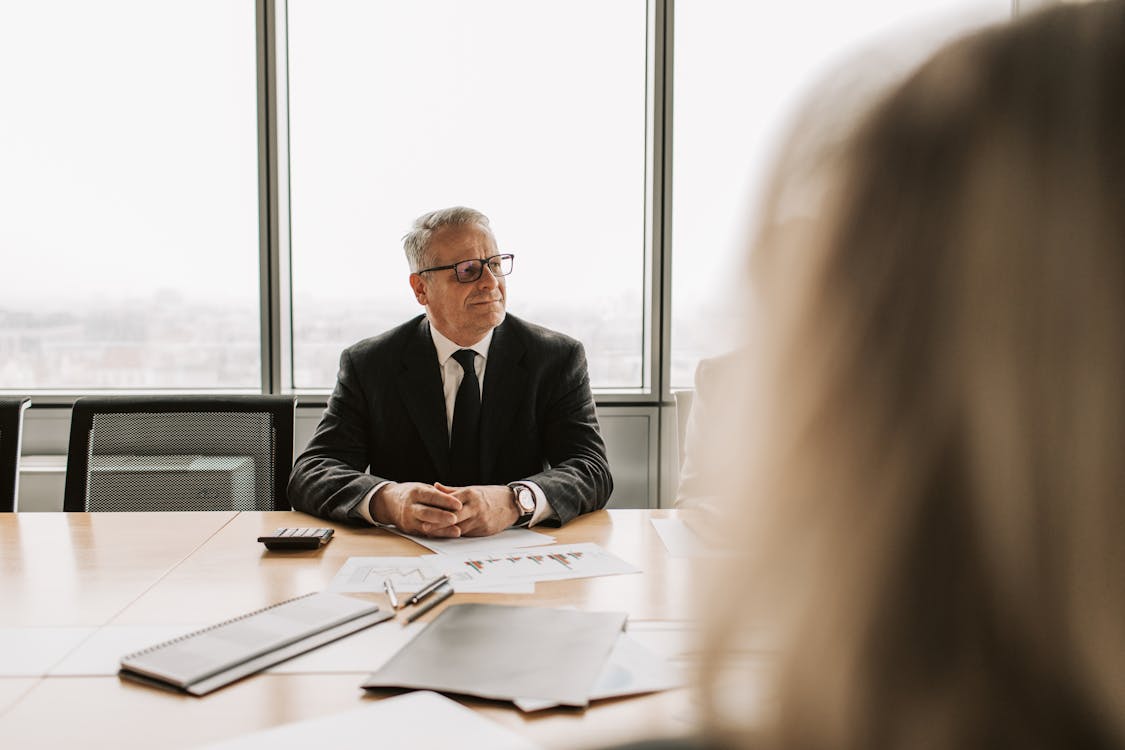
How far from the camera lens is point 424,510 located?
1601 mm

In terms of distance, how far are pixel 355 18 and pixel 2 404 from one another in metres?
2.04

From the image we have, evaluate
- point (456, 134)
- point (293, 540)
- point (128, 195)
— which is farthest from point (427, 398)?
point (128, 195)

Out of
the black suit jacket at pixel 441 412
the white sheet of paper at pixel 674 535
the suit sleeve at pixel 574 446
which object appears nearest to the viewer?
the white sheet of paper at pixel 674 535

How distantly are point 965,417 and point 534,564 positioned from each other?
1.16 meters

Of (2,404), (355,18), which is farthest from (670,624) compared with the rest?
(355,18)

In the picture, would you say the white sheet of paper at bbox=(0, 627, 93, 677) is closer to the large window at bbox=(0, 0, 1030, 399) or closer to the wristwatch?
the wristwatch

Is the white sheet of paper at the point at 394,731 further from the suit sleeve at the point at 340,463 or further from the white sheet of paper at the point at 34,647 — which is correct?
the suit sleeve at the point at 340,463

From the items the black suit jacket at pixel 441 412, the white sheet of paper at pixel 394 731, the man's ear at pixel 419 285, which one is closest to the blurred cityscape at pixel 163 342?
the man's ear at pixel 419 285

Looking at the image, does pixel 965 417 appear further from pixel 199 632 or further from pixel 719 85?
pixel 719 85

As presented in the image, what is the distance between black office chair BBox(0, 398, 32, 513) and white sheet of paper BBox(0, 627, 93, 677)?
1044 mm

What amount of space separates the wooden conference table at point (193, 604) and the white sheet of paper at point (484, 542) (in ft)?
0.12

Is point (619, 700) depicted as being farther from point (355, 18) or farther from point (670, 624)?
point (355, 18)

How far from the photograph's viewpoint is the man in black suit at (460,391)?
213 centimetres

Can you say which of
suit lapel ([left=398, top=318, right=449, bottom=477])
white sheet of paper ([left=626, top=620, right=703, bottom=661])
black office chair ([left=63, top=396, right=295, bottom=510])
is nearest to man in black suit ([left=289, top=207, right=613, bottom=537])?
suit lapel ([left=398, top=318, right=449, bottom=477])
